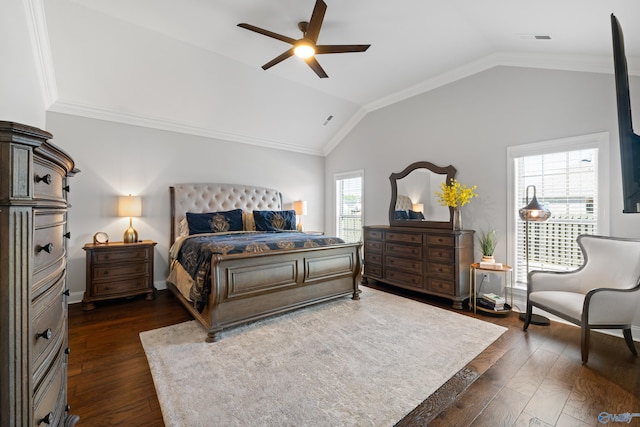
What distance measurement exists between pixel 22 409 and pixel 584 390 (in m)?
3.15

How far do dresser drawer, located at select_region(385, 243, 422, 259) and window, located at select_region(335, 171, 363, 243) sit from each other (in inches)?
53.0

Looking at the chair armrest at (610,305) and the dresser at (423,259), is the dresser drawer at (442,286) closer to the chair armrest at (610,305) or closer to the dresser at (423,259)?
the dresser at (423,259)

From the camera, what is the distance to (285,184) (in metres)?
6.02

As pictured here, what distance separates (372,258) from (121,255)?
3714mm

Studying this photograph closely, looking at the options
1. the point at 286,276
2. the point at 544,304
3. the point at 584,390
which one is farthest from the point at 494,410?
the point at 286,276

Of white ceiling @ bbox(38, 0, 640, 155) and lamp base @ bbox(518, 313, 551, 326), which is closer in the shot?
white ceiling @ bbox(38, 0, 640, 155)

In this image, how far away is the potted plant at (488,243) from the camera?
3.67 meters

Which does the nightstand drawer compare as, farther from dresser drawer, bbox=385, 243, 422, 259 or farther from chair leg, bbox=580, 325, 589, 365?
chair leg, bbox=580, 325, 589, 365

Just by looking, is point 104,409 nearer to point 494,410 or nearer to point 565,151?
point 494,410

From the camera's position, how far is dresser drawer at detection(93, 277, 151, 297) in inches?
143

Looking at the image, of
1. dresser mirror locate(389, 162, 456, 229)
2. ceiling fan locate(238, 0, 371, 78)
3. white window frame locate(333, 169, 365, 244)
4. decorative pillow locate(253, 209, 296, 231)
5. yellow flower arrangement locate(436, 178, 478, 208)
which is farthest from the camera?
white window frame locate(333, 169, 365, 244)

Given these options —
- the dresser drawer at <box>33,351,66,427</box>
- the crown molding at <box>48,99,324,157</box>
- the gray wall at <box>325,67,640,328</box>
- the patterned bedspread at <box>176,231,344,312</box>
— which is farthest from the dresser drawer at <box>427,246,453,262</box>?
the dresser drawer at <box>33,351,66,427</box>

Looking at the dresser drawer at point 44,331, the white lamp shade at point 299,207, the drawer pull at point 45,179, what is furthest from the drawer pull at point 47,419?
the white lamp shade at point 299,207

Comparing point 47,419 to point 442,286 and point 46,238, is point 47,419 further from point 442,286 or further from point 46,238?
point 442,286
